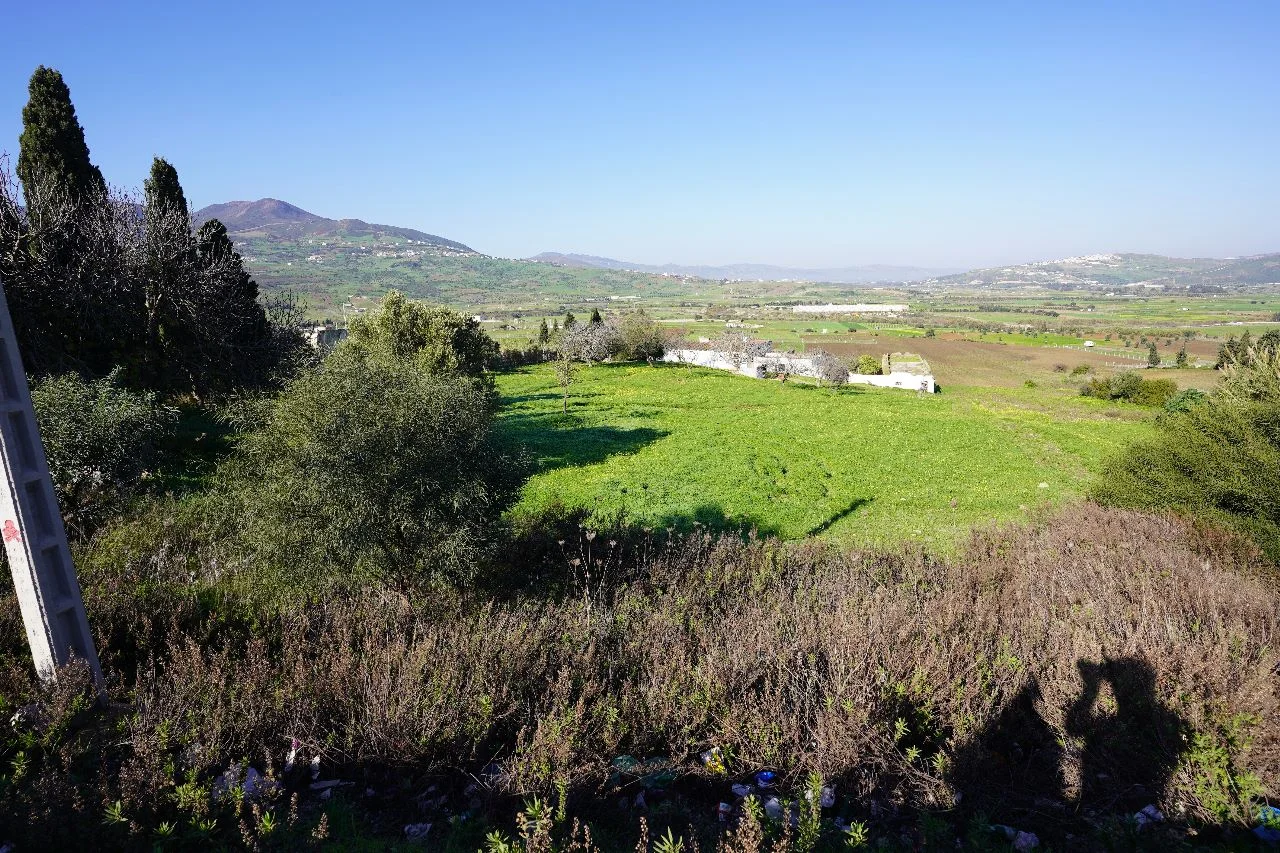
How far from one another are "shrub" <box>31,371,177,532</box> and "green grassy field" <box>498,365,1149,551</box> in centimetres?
662

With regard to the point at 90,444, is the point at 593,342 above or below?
below

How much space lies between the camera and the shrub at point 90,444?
386 inches

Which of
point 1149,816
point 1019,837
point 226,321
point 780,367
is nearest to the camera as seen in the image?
point 1019,837

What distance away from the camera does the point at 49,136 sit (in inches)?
722

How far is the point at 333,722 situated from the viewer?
4.65 metres

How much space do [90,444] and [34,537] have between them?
7.34m

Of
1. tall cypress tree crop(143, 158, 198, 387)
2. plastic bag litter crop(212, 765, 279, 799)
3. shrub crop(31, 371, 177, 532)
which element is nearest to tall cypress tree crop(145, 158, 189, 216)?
tall cypress tree crop(143, 158, 198, 387)

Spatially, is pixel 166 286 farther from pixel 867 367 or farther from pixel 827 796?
pixel 867 367

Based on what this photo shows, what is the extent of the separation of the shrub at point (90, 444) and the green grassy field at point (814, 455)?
662 centimetres

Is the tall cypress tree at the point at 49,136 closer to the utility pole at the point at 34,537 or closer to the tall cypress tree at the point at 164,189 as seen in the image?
the tall cypress tree at the point at 164,189

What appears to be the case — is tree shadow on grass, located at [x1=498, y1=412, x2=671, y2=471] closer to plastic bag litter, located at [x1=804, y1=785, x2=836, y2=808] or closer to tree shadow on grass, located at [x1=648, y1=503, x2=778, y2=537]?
tree shadow on grass, located at [x1=648, y1=503, x2=778, y2=537]

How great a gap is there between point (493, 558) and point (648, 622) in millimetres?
2442

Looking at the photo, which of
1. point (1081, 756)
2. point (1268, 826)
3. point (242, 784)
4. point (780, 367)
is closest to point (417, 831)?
point (242, 784)

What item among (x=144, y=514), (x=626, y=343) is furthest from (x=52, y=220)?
(x=626, y=343)
